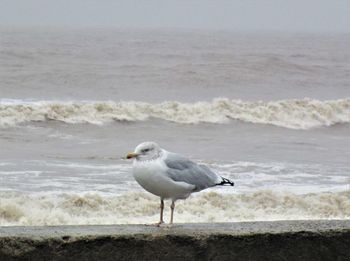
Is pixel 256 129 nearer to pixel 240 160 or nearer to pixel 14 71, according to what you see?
pixel 240 160

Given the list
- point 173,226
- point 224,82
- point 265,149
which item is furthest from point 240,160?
point 224,82

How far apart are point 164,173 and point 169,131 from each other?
15648 mm

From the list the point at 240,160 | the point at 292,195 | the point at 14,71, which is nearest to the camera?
the point at 292,195

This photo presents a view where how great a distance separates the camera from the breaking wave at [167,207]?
8.87 metres

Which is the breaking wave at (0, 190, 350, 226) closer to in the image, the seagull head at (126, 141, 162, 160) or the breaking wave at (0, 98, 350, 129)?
the seagull head at (126, 141, 162, 160)

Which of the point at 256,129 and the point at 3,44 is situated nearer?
the point at 256,129

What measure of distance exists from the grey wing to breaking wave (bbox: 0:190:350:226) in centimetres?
478

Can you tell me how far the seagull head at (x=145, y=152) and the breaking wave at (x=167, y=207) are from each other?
5.04 metres

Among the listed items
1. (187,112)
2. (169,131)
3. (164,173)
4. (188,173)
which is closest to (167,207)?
(188,173)

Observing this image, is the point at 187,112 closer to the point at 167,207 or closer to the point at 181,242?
the point at 167,207

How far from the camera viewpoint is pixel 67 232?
11.2 feet

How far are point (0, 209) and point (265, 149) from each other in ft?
25.4

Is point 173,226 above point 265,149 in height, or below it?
above

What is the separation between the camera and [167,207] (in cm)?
923
